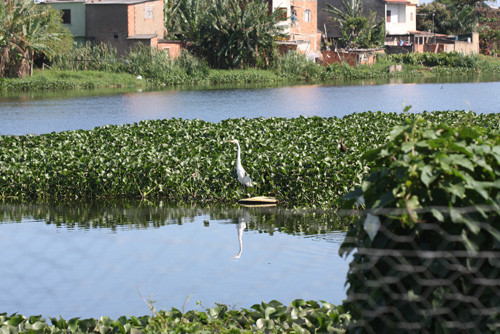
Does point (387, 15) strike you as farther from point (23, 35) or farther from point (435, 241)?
point (435, 241)

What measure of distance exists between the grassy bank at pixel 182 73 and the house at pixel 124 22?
202 cm

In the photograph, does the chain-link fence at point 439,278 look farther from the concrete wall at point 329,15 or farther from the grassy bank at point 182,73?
the concrete wall at point 329,15

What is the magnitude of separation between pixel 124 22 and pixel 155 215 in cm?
4045

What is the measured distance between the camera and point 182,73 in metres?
50.0

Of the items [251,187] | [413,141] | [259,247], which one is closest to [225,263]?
[259,247]

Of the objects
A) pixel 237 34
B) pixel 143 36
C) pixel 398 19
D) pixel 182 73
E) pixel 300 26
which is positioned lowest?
pixel 182 73

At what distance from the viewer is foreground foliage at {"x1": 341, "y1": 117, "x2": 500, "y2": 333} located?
4.08 meters

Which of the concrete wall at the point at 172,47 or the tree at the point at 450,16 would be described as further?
the tree at the point at 450,16

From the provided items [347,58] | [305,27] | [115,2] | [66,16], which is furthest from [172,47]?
[347,58]

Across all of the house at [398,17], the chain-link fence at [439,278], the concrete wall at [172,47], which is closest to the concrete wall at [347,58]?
the house at [398,17]

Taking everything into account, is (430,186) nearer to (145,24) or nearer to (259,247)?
(259,247)

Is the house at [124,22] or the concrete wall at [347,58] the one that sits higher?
the house at [124,22]

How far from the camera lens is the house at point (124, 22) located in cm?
5119

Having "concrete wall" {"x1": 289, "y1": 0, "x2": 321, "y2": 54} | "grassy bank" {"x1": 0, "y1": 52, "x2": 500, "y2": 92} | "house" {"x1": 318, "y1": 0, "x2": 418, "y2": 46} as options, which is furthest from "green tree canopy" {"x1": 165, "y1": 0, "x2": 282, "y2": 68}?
"house" {"x1": 318, "y1": 0, "x2": 418, "y2": 46}
